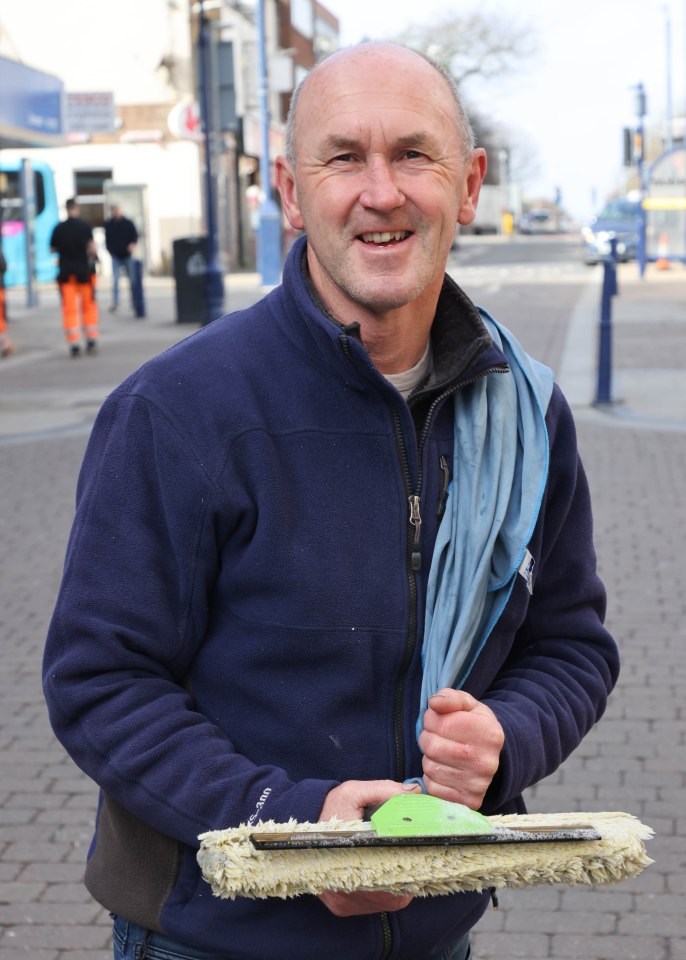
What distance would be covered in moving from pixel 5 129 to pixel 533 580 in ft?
61.6

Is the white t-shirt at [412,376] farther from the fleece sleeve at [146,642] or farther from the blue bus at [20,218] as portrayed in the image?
the blue bus at [20,218]

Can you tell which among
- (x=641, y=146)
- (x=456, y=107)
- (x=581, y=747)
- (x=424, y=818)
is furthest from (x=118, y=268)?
(x=424, y=818)

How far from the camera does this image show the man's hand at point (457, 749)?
1.72 meters

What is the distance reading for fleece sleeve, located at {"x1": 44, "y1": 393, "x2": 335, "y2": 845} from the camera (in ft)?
5.62

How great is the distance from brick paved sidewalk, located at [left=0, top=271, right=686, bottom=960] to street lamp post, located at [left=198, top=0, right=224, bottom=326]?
8.01 m

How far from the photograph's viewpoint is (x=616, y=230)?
37.5m

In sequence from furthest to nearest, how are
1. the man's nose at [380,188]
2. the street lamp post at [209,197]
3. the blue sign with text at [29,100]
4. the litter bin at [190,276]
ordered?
the litter bin at [190,276], the blue sign with text at [29,100], the street lamp post at [209,197], the man's nose at [380,188]

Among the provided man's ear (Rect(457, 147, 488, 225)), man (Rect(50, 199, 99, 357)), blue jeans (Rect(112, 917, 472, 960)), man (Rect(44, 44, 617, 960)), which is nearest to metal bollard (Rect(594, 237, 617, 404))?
man (Rect(50, 199, 99, 357))

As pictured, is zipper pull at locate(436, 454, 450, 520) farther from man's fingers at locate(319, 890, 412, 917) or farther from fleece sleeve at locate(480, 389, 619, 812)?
man's fingers at locate(319, 890, 412, 917)

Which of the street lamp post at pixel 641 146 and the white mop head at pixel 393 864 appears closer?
the white mop head at pixel 393 864

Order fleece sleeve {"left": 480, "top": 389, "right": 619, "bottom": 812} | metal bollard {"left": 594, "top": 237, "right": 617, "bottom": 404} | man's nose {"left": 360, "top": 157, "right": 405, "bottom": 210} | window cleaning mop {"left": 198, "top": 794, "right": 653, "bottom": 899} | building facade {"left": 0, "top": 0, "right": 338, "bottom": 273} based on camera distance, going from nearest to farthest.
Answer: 1. window cleaning mop {"left": 198, "top": 794, "right": 653, "bottom": 899}
2. man's nose {"left": 360, "top": 157, "right": 405, "bottom": 210}
3. fleece sleeve {"left": 480, "top": 389, "right": 619, "bottom": 812}
4. metal bollard {"left": 594, "top": 237, "right": 617, "bottom": 404}
5. building facade {"left": 0, "top": 0, "right": 338, "bottom": 273}

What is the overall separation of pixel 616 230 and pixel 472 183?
36.6 m

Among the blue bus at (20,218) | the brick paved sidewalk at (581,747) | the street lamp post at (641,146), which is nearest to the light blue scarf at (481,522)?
the brick paved sidewalk at (581,747)

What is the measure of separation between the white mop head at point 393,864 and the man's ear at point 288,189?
0.87 meters
